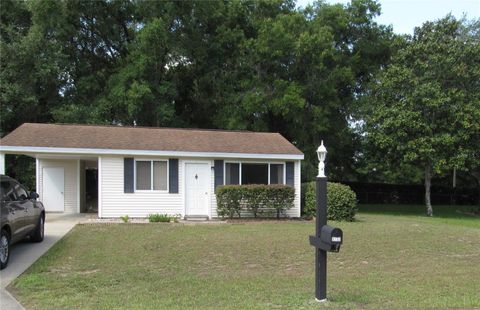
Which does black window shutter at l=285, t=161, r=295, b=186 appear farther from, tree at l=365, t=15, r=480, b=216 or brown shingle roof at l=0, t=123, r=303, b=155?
tree at l=365, t=15, r=480, b=216

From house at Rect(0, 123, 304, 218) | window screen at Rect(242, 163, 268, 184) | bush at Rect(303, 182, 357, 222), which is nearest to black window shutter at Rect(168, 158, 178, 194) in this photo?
house at Rect(0, 123, 304, 218)

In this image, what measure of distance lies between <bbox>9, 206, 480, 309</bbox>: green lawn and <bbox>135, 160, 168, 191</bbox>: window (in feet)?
15.1

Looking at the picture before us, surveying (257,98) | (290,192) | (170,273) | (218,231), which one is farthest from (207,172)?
(170,273)

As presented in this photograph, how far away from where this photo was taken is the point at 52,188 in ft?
69.4

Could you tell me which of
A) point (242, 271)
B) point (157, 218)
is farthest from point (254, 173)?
point (242, 271)

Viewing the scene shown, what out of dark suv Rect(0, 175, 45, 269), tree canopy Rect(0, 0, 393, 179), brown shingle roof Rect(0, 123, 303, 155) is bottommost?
dark suv Rect(0, 175, 45, 269)

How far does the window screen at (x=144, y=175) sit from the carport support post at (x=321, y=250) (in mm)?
13165

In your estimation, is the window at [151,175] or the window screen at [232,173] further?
the window screen at [232,173]

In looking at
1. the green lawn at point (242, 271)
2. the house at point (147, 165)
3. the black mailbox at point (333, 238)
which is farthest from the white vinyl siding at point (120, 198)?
the black mailbox at point (333, 238)

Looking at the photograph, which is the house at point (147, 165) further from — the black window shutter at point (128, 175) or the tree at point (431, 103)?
the tree at point (431, 103)

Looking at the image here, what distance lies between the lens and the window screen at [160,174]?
19375 millimetres

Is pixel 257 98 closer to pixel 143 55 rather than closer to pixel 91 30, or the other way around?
pixel 143 55

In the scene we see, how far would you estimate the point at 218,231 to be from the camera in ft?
48.5

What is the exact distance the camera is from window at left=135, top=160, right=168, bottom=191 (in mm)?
19188
